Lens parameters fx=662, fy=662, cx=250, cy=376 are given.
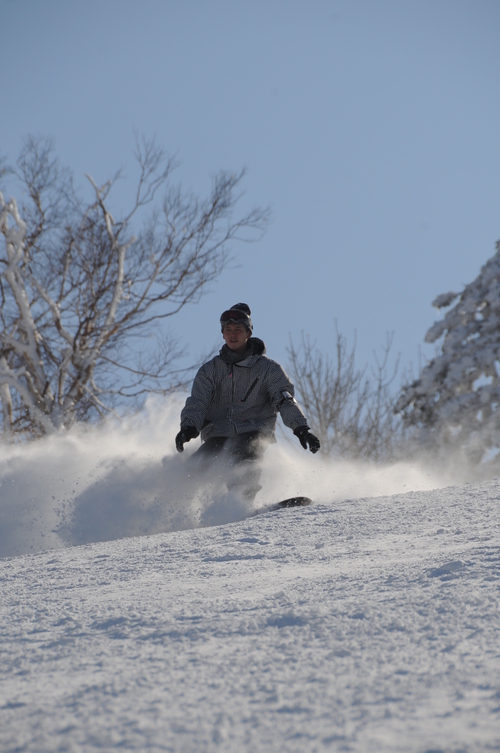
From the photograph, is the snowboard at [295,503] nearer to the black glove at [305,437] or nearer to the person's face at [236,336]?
the black glove at [305,437]

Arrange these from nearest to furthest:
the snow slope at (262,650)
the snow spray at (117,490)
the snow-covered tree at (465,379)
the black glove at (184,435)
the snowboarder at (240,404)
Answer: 1. the snow slope at (262,650)
2. the snow spray at (117,490)
3. the black glove at (184,435)
4. the snowboarder at (240,404)
5. the snow-covered tree at (465,379)

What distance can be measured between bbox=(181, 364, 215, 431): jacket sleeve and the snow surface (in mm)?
1238

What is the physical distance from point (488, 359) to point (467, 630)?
879 cm

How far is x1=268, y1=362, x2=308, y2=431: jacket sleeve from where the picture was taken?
4.87 metres

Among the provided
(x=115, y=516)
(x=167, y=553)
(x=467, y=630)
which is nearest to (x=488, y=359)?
(x=115, y=516)

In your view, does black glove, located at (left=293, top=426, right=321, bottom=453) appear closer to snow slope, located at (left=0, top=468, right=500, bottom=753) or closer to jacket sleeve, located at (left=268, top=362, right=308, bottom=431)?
jacket sleeve, located at (left=268, top=362, right=308, bottom=431)

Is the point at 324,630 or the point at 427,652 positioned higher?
the point at 324,630

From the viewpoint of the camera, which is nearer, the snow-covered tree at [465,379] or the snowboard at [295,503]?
the snowboard at [295,503]

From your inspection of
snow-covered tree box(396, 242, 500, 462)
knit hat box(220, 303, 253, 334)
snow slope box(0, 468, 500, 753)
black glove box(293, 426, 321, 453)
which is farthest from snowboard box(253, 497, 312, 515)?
snow-covered tree box(396, 242, 500, 462)

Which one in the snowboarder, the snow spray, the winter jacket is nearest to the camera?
the snow spray

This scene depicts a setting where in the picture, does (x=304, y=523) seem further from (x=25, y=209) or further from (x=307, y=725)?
(x=25, y=209)

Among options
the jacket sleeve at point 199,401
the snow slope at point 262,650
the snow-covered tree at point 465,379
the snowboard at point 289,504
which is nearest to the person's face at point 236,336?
the jacket sleeve at point 199,401

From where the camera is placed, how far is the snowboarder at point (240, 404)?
484 centimetres

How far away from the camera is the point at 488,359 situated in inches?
387
